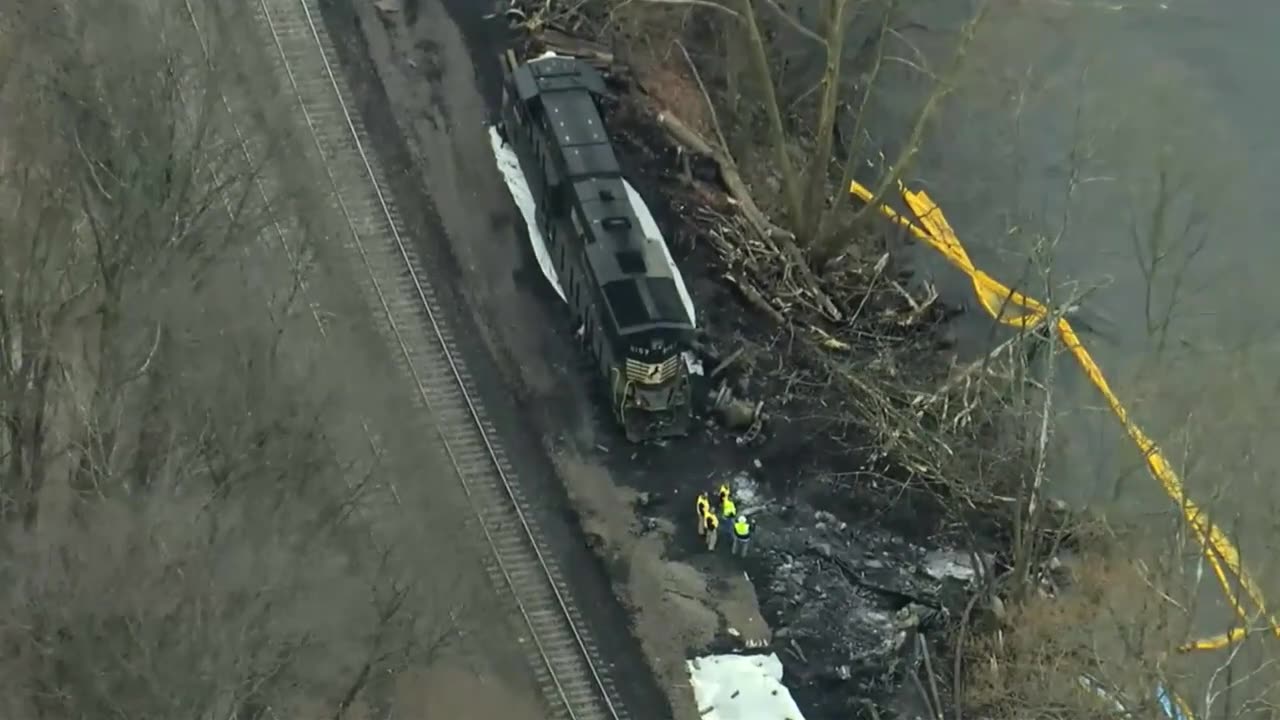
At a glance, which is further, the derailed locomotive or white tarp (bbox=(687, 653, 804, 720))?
the derailed locomotive

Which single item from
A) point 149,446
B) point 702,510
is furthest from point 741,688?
point 149,446

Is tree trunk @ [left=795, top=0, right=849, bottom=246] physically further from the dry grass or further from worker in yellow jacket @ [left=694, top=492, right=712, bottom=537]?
the dry grass

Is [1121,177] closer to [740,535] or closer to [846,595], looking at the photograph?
[846,595]

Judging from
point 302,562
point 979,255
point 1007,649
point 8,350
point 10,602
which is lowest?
point 1007,649

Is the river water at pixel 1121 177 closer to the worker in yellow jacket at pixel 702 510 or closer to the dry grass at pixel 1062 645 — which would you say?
the dry grass at pixel 1062 645

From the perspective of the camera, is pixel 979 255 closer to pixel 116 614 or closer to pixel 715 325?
pixel 715 325

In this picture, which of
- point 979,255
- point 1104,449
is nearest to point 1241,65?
point 979,255

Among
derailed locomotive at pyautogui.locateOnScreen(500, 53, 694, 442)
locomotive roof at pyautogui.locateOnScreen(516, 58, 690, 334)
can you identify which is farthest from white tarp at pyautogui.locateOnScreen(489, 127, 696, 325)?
locomotive roof at pyautogui.locateOnScreen(516, 58, 690, 334)
